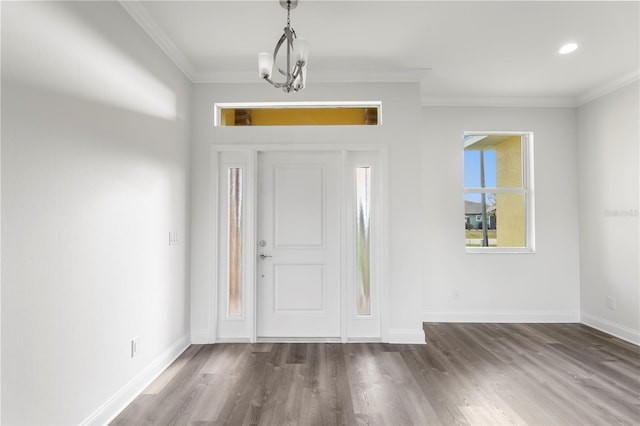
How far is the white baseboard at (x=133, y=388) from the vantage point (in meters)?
2.07

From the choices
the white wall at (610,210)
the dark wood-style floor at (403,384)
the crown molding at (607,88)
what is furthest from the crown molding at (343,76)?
the dark wood-style floor at (403,384)

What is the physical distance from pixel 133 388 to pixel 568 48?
449cm

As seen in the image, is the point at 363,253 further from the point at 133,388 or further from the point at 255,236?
the point at 133,388

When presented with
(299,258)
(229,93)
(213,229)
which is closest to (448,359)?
(299,258)

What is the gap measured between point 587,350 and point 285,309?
2.99 m

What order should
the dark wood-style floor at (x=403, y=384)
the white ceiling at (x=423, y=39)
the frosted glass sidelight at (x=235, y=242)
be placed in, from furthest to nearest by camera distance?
the frosted glass sidelight at (x=235, y=242) → the white ceiling at (x=423, y=39) → the dark wood-style floor at (x=403, y=384)

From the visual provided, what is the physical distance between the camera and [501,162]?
4.48 metres

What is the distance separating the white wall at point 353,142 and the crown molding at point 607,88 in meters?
2.23

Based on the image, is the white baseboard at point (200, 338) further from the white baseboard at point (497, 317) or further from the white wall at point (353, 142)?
the white baseboard at point (497, 317)

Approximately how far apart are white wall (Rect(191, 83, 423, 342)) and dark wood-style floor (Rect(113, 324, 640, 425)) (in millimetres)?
371

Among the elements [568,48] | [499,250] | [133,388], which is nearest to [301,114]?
[568,48]

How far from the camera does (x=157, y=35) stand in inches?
109

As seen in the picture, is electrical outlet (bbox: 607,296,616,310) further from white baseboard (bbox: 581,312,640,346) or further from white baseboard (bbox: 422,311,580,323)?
white baseboard (bbox: 422,311,580,323)

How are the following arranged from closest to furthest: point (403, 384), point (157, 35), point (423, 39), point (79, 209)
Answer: point (79, 209) < point (403, 384) < point (157, 35) < point (423, 39)
